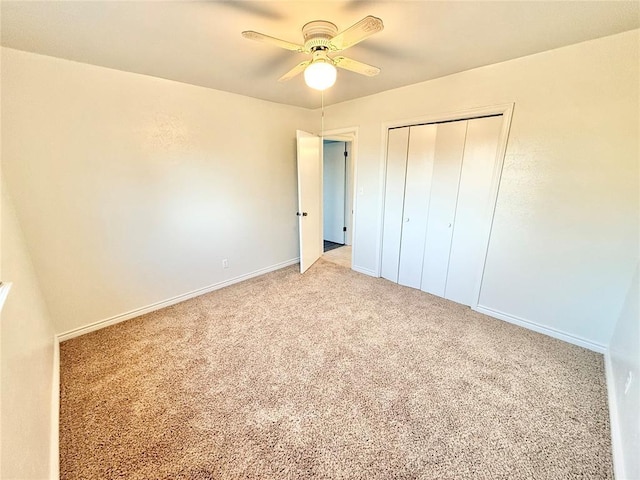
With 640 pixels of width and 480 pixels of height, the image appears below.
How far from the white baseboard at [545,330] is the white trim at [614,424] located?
0.51ft

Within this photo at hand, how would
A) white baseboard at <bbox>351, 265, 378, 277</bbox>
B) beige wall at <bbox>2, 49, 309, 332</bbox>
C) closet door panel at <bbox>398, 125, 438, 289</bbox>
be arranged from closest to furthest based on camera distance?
beige wall at <bbox>2, 49, 309, 332</bbox>
closet door panel at <bbox>398, 125, 438, 289</bbox>
white baseboard at <bbox>351, 265, 378, 277</bbox>

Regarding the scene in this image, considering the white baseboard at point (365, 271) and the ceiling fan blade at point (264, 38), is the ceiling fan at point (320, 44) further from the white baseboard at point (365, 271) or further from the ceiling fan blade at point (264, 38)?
the white baseboard at point (365, 271)

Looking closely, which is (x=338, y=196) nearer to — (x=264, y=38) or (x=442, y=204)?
(x=442, y=204)

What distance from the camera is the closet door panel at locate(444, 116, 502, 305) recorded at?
7.96ft

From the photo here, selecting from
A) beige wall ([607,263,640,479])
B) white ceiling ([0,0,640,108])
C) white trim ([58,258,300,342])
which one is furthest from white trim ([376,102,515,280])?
white trim ([58,258,300,342])

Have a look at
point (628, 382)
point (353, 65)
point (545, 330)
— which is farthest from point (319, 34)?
point (545, 330)

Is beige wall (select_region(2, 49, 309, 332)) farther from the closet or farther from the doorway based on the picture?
the closet

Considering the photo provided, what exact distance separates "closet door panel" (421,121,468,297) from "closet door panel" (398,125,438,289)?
63mm

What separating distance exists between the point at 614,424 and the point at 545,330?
964mm

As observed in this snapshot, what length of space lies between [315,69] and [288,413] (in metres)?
2.10

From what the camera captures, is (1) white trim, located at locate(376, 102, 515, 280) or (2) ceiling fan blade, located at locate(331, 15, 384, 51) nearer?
(2) ceiling fan blade, located at locate(331, 15, 384, 51)

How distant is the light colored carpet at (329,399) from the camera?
51.9 inches

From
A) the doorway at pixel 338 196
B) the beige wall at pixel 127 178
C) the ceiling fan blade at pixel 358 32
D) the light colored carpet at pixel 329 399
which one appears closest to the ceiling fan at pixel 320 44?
the ceiling fan blade at pixel 358 32

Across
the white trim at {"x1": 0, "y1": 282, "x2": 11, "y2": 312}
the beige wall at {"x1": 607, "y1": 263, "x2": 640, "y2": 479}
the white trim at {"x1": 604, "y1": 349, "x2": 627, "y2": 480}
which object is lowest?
the white trim at {"x1": 604, "y1": 349, "x2": 627, "y2": 480}
